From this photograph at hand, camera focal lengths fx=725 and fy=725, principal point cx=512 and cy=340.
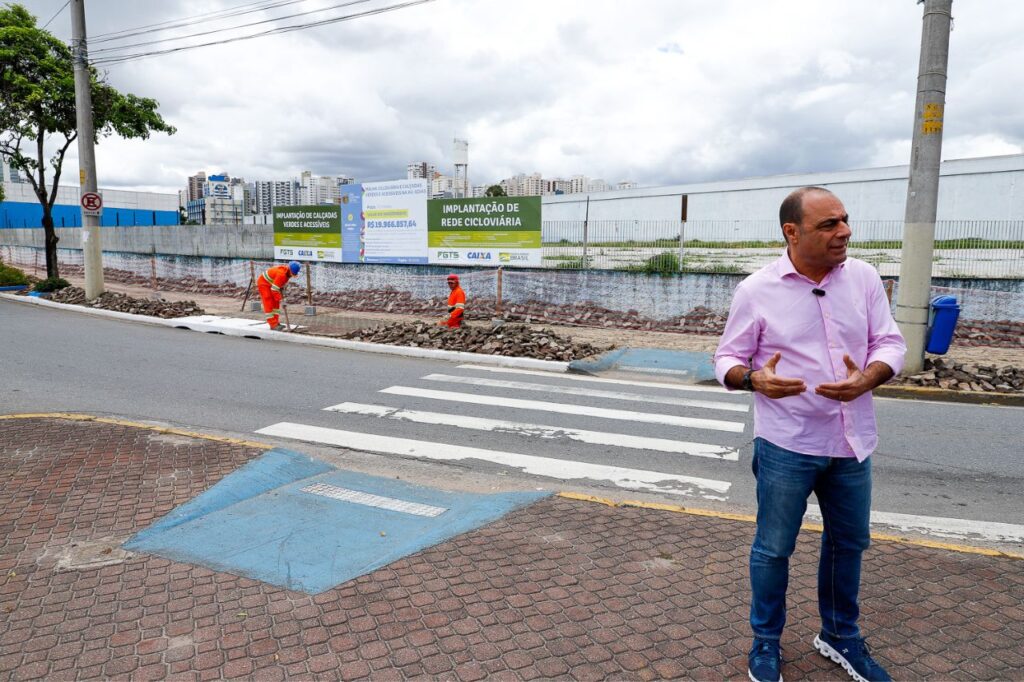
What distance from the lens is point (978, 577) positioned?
4066 mm

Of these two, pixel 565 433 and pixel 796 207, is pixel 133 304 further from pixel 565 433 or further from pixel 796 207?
pixel 796 207

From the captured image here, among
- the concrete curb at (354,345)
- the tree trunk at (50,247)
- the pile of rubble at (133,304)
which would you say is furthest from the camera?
the tree trunk at (50,247)

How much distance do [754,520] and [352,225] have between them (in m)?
18.3

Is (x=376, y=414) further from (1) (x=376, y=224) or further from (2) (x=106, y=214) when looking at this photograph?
(2) (x=106, y=214)

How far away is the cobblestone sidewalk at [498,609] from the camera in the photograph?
10.4 ft

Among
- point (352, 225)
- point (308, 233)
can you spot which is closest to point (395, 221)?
point (352, 225)

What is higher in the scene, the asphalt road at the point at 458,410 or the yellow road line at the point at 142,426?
the yellow road line at the point at 142,426

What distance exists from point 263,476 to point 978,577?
Result: 4.83 metres

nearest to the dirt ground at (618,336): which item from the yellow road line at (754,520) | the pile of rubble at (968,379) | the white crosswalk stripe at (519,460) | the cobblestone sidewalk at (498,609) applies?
the pile of rubble at (968,379)

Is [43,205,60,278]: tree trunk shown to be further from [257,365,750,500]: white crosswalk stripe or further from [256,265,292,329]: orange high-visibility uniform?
[257,365,750,500]: white crosswalk stripe

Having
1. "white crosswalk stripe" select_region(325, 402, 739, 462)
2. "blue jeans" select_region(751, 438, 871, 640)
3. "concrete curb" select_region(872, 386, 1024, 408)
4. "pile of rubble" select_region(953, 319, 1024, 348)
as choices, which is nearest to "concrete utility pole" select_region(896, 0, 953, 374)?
"concrete curb" select_region(872, 386, 1024, 408)

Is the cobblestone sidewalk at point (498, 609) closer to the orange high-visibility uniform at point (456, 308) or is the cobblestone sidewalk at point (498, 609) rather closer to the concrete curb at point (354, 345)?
the concrete curb at point (354, 345)

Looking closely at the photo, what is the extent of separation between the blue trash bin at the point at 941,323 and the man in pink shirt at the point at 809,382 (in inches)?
330

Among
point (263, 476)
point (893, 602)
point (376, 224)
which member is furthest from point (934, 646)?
point (376, 224)
